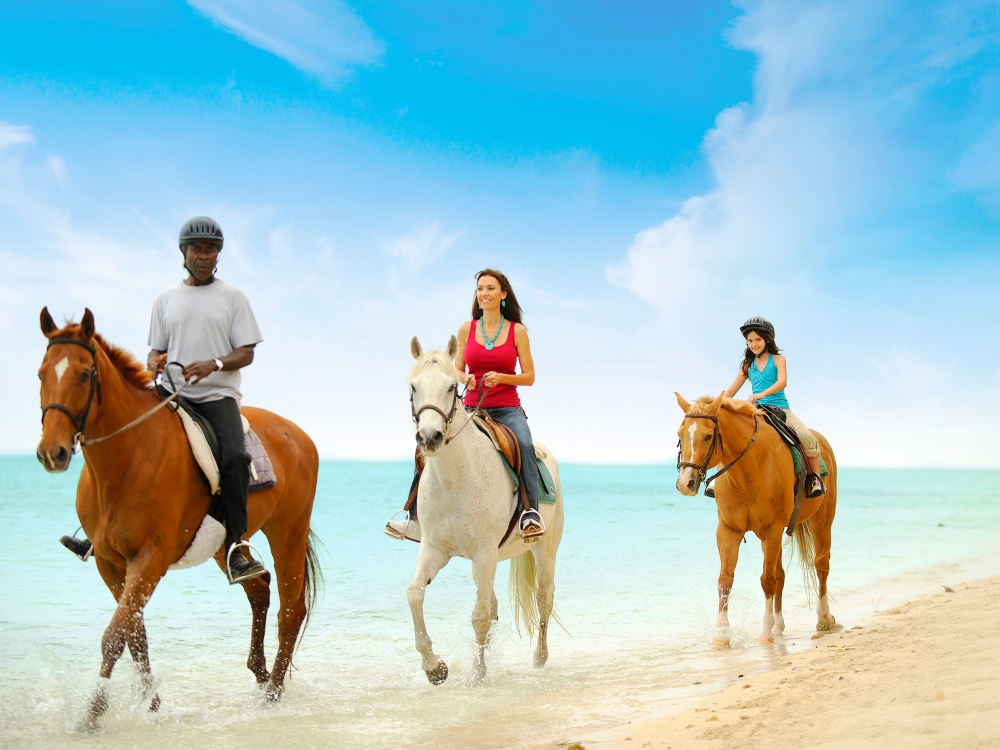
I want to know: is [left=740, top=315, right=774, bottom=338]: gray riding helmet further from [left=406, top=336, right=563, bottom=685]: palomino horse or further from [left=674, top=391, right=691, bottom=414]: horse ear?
[left=406, top=336, right=563, bottom=685]: palomino horse

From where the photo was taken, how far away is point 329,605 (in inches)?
428

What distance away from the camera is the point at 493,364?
20.5 ft

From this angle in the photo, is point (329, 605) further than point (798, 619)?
Yes

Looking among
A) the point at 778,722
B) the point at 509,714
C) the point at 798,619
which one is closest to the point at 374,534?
the point at 798,619

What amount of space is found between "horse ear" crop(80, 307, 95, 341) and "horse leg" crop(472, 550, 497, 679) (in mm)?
2752

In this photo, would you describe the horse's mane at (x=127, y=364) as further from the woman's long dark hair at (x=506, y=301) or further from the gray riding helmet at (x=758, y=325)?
the gray riding helmet at (x=758, y=325)

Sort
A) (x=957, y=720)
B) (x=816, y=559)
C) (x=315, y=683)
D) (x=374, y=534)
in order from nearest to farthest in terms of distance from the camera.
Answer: (x=957, y=720) < (x=315, y=683) < (x=816, y=559) < (x=374, y=534)

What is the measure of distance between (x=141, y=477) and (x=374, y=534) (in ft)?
57.0

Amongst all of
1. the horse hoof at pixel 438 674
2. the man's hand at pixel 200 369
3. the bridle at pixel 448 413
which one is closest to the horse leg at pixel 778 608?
the horse hoof at pixel 438 674

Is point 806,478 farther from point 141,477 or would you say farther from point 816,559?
point 141,477

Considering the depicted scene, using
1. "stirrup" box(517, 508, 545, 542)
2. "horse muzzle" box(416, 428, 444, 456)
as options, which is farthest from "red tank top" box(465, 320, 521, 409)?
"horse muzzle" box(416, 428, 444, 456)

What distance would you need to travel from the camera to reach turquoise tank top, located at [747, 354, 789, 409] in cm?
833

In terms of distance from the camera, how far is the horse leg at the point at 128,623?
4344 millimetres

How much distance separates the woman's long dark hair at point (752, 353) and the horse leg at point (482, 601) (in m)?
3.97
